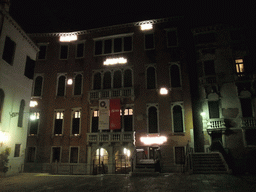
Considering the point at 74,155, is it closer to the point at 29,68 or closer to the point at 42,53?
the point at 29,68

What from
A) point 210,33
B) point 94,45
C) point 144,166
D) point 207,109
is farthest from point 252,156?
point 94,45

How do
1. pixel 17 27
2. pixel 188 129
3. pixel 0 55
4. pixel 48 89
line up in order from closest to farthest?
pixel 0 55
pixel 17 27
pixel 188 129
pixel 48 89

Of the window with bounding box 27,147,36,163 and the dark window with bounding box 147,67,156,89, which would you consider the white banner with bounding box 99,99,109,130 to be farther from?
the window with bounding box 27,147,36,163

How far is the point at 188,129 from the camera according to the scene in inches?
774

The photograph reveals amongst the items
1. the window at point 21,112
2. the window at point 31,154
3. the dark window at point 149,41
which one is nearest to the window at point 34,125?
the window at point 31,154

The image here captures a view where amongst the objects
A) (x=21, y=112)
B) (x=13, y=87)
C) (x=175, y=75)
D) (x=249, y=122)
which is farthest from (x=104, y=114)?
(x=249, y=122)

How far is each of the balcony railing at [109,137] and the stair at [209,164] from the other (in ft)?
21.2

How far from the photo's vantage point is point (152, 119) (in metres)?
21.1

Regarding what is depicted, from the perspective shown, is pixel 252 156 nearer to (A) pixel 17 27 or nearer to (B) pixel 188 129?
(B) pixel 188 129

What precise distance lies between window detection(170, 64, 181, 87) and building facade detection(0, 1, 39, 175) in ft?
48.0

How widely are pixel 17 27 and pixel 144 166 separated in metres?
16.1

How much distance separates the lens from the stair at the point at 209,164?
50.9 ft

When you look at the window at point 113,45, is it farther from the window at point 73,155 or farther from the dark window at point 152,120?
the window at point 73,155

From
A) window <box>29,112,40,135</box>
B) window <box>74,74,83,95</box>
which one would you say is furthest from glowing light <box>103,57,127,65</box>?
window <box>29,112,40,135</box>
